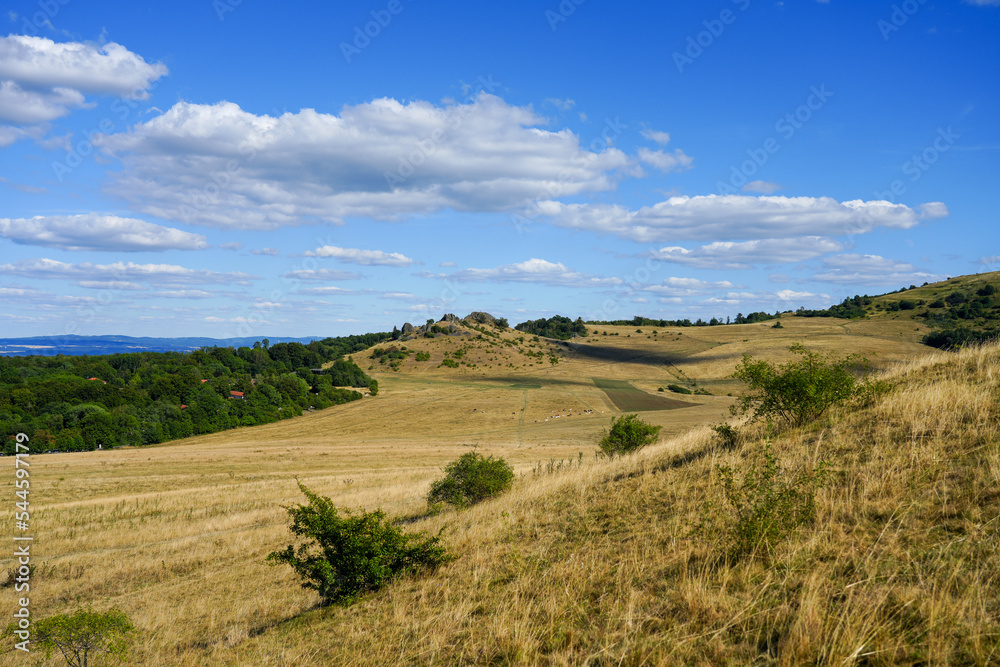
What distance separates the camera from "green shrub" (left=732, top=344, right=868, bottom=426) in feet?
39.4

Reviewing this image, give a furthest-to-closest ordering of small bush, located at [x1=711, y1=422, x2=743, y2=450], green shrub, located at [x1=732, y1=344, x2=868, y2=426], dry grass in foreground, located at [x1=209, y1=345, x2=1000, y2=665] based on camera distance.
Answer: small bush, located at [x1=711, y1=422, x2=743, y2=450] < green shrub, located at [x1=732, y1=344, x2=868, y2=426] < dry grass in foreground, located at [x1=209, y1=345, x2=1000, y2=665]

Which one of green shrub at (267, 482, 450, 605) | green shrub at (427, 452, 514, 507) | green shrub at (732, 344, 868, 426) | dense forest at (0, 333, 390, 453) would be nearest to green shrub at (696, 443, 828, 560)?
green shrub at (267, 482, 450, 605)

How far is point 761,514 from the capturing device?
6.29 m

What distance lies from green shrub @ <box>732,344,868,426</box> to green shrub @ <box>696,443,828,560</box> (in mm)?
4892

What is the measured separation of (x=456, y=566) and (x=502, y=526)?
173 cm

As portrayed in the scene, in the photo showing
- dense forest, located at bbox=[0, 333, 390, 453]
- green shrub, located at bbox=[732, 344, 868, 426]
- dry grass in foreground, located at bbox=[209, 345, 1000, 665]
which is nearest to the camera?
dry grass in foreground, located at bbox=[209, 345, 1000, 665]

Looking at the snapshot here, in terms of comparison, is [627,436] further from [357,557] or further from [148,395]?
[148,395]

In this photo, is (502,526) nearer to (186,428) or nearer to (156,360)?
(186,428)

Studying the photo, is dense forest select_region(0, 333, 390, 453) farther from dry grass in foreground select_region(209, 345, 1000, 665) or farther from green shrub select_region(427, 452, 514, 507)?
dry grass in foreground select_region(209, 345, 1000, 665)

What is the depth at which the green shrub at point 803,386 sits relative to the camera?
12.0 meters

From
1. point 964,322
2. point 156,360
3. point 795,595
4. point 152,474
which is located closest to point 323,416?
point 152,474

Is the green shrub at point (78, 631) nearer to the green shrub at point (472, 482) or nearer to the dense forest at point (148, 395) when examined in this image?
the green shrub at point (472, 482)

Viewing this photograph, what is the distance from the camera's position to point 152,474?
43.6 m

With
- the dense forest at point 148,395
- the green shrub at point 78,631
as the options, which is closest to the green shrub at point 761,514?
the green shrub at point 78,631
